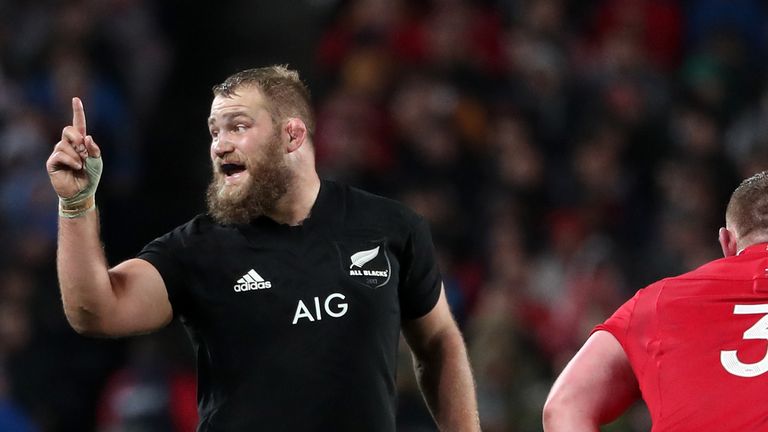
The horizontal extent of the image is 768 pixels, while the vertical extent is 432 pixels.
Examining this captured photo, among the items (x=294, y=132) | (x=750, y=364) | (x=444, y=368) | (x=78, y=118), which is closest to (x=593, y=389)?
(x=750, y=364)

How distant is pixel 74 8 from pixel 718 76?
4.82 meters

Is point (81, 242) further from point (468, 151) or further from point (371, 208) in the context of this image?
point (468, 151)

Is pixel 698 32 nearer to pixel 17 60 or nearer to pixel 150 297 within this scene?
pixel 17 60

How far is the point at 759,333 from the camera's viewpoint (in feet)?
12.9

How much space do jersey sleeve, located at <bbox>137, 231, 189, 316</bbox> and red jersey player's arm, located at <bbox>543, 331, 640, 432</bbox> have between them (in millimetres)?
1169

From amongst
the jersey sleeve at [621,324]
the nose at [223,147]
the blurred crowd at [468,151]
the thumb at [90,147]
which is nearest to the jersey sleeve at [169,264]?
the nose at [223,147]

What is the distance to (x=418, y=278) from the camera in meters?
4.71

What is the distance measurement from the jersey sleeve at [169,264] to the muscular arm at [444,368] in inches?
33.7

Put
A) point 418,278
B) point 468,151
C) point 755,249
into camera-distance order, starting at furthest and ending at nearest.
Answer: point 468,151 < point 418,278 < point 755,249

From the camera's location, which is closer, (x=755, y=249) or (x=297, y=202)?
(x=755, y=249)

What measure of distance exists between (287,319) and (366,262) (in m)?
0.36

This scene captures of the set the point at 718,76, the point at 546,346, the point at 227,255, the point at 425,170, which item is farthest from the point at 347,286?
the point at 718,76

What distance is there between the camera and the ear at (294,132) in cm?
458

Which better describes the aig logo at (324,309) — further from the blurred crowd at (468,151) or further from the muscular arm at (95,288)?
the blurred crowd at (468,151)
